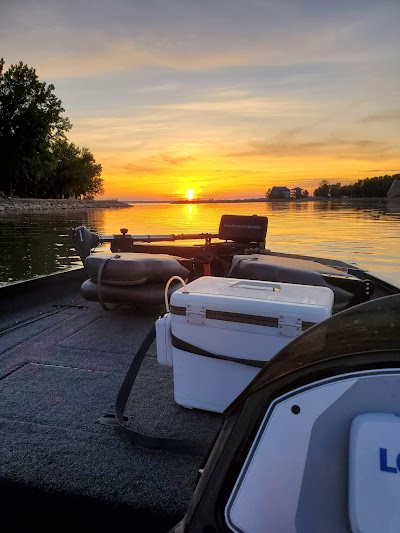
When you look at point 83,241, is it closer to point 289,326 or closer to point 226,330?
point 226,330

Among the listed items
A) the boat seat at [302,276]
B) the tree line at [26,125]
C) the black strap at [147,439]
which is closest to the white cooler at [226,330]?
the black strap at [147,439]

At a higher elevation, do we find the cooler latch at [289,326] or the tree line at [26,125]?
the tree line at [26,125]

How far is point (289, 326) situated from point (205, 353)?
0.56 metres

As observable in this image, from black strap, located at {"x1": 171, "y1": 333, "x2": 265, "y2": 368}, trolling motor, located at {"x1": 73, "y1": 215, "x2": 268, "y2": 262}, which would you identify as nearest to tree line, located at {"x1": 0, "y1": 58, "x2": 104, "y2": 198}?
trolling motor, located at {"x1": 73, "y1": 215, "x2": 268, "y2": 262}

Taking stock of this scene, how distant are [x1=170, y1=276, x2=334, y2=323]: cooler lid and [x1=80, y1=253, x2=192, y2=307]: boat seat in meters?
2.08

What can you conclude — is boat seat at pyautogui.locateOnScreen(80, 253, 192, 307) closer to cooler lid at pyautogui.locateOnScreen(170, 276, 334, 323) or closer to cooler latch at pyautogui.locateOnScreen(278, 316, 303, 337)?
cooler lid at pyautogui.locateOnScreen(170, 276, 334, 323)

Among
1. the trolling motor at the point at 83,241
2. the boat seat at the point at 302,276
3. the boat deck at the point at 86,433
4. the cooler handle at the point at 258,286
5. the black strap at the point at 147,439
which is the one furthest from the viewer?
the trolling motor at the point at 83,241

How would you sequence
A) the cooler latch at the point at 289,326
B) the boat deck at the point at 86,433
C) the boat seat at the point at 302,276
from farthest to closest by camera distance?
1. the boat seat at the point at 302,276
2. the cooler latch at the point at 289,326
3. the boat deck at the point at 86,433

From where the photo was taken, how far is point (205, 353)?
265 cm

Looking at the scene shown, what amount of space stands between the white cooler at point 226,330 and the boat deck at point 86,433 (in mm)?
308

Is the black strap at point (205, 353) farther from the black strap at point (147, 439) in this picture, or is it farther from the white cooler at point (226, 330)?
the black strap at point (147, 439)

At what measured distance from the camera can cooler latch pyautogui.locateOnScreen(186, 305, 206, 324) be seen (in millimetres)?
2570

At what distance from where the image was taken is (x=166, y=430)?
2.79m

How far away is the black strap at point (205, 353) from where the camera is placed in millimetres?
2523
